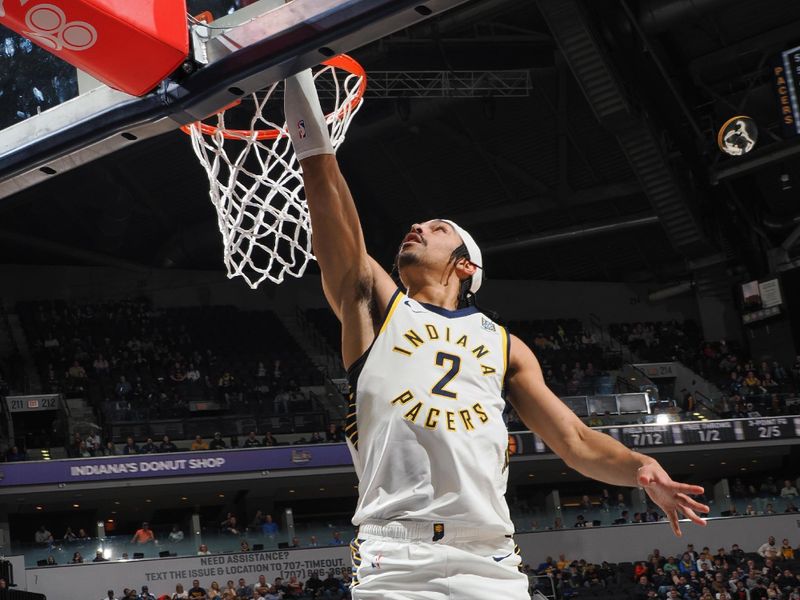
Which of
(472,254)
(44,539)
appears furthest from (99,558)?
(472,254)

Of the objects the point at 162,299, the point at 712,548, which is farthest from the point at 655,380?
the point at 162,299

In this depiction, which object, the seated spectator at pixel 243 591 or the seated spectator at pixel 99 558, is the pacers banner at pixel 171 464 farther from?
the seated spectator at pixel 243 591

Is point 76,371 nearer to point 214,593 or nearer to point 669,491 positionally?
point 214,593

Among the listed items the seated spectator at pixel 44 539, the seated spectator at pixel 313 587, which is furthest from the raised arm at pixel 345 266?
the seated spectator at pixel 44 539

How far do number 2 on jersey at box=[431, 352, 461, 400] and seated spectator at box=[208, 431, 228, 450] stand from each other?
21590 millimetres

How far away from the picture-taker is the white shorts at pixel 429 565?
3.10 meters

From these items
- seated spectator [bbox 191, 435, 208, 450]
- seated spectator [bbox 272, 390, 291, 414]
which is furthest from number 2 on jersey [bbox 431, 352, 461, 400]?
seated spectator [bbox 272, 390, 291, 414]

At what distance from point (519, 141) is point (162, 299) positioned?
11.6 metres

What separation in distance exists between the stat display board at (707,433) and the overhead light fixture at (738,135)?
6.79 m

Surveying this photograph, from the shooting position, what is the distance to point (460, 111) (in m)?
26.8

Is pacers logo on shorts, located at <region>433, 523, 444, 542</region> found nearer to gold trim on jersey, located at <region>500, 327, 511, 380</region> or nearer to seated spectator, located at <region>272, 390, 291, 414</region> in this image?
gold trim on jersey, located at <region>500, 327, 511, 380</region>

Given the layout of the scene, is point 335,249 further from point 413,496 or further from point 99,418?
point 99,418

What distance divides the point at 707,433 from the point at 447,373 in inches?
959

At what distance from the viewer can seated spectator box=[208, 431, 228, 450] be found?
2441 cm
